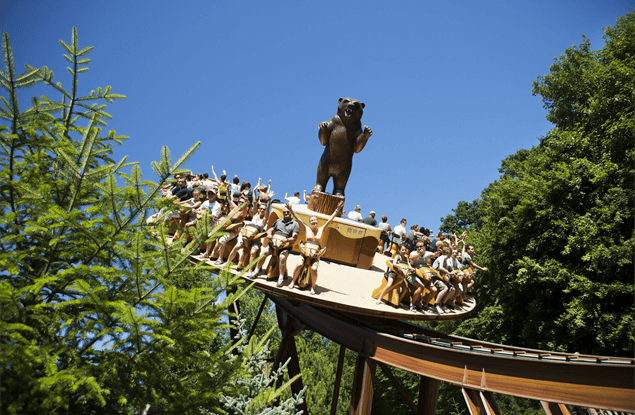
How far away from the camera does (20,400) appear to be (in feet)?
8.87

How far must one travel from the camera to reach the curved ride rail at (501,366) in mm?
4840

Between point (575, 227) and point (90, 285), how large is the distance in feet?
48.0

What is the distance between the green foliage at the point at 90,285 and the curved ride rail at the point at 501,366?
3.63 m

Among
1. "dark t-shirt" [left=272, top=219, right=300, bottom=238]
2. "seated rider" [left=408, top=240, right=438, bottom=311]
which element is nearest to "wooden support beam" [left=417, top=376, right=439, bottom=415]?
"seated rider" [left=408, top=240, right=438, bottom=311]

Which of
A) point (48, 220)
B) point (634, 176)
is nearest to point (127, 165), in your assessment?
point (48, 220)

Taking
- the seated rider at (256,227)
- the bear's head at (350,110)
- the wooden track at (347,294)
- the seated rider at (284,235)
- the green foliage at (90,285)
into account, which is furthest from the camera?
the bear's head at (350,110)

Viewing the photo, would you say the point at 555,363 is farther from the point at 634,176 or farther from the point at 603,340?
the point at 634,176

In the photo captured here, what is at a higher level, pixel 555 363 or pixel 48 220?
pixel 48 220

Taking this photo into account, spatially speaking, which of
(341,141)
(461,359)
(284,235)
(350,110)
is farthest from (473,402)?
(350,110)

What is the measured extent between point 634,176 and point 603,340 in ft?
17.1

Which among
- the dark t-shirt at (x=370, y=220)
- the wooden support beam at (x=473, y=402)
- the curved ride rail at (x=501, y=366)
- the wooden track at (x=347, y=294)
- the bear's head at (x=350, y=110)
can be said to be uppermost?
the bear's head at (x=350, y=110)

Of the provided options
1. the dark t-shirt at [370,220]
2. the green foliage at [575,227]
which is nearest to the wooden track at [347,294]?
the dark t-shirt at [370,220]

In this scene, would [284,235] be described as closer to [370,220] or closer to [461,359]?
[461,359]

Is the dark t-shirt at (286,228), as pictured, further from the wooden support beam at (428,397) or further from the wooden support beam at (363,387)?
the wooden support beam at (428,397)
